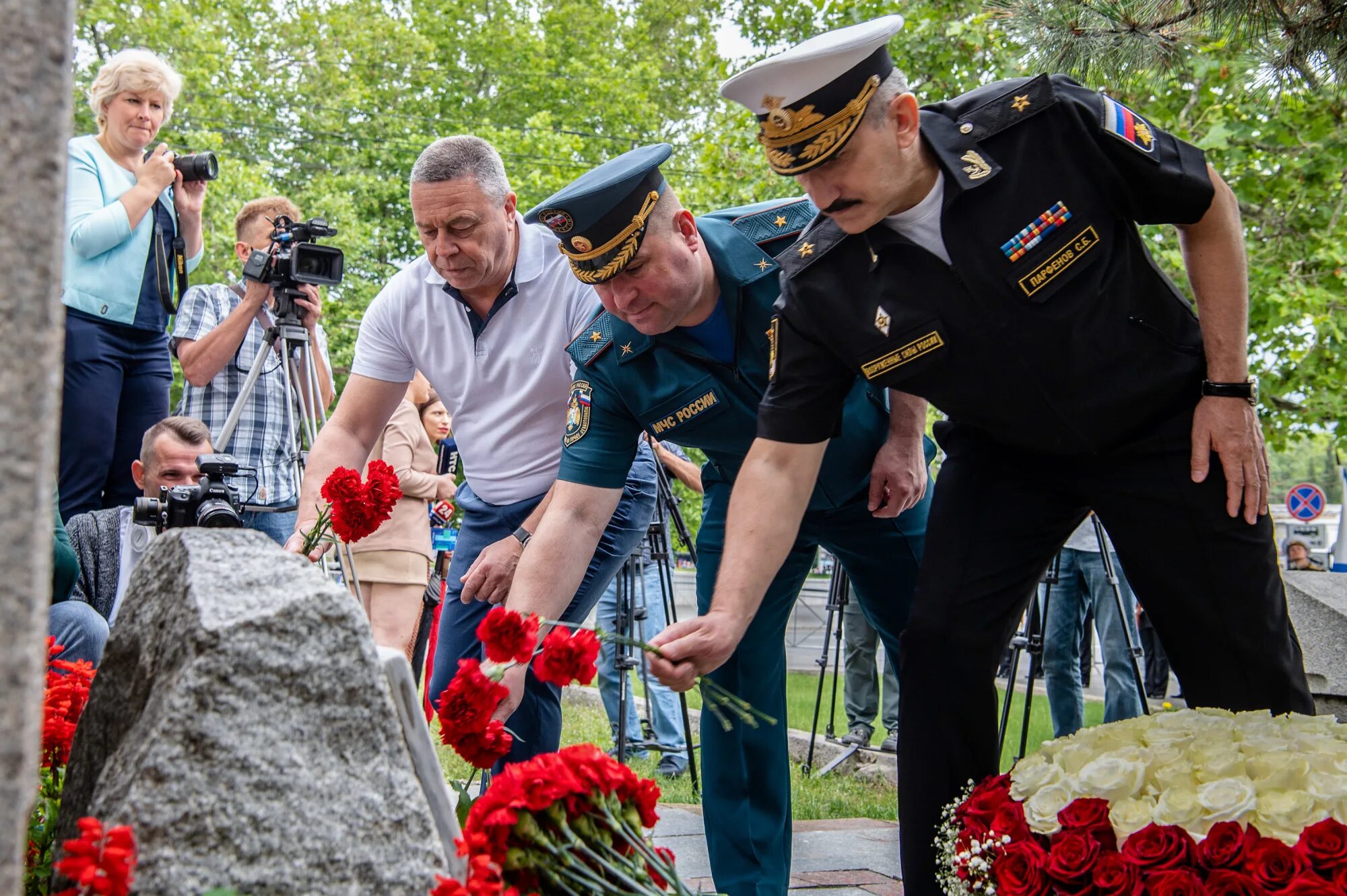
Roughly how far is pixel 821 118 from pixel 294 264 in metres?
2.71

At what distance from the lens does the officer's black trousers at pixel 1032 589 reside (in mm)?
2516

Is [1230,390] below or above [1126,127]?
below

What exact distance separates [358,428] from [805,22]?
38.6 feet

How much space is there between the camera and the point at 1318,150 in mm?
10211

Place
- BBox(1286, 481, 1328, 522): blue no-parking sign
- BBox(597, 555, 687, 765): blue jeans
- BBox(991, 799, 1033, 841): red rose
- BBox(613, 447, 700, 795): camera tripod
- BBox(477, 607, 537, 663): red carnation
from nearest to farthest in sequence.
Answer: BBox(477, 607, 537, 663): red carnation < BBox(991, 799, 1033, 841): red rose < BBox(613, 447, 700, 795): camera tripod < BBox(597, 555, 687, 765): blue jeans < BBox(1286, 481, 1328, 522): blue no-parking sign

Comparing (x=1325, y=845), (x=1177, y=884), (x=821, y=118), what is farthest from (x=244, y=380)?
(x=1325, y=845)

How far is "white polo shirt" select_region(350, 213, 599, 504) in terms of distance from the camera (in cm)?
368

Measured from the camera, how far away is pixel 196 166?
4.70 meters

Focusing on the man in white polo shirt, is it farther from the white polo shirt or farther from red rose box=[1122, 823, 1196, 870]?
red rose box=[1122, 823, 1196, 870]

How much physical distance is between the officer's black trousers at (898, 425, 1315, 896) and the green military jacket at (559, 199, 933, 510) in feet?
→ 1.79

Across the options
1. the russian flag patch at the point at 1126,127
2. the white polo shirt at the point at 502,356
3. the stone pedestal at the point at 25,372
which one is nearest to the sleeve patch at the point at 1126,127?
the russian flag patch at the point at 1126,127

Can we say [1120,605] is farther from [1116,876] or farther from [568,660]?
[568,660]

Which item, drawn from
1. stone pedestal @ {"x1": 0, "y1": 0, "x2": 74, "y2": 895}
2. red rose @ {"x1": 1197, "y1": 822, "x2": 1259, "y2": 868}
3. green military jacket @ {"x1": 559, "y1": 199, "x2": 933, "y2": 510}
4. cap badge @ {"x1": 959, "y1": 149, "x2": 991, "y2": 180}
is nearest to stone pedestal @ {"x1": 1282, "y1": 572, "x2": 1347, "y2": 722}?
green military jacket @ {"x1": 559, "y1": 199, "x2": 933, "y2": 510}

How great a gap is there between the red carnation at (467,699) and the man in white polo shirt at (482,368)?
5.21ft
